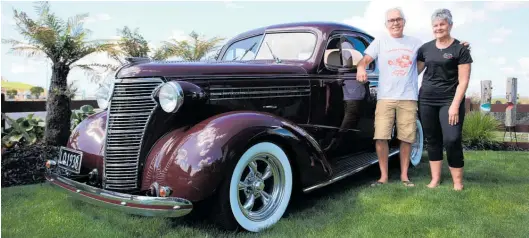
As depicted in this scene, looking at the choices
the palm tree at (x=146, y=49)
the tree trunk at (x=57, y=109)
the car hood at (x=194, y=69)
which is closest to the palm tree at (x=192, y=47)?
the palm tree at (x=146, y=49)

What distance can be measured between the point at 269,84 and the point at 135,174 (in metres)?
1.38

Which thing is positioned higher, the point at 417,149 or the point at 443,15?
the point at 443,15

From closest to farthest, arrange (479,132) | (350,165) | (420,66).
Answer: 1. (350,165)
2. (420,66)
3. (479,132)

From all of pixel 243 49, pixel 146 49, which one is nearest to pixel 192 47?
pixel 146 49

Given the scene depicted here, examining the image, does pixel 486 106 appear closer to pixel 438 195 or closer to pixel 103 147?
pixel 438 195

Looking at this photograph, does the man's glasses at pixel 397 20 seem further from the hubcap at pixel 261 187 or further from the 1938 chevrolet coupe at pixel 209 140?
the hubcap at pixel 261 187

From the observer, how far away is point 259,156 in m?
3.10

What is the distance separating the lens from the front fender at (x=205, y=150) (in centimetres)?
273

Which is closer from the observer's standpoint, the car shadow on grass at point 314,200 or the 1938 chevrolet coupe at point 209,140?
the 1938 chevrolet coupe at point 209,140

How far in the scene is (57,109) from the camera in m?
7.00

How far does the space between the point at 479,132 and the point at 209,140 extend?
7.42 meters

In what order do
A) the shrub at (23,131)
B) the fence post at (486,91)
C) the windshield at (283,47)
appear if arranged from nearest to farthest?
the windshield at (283,47)
the shrub at (23,131)
the fence post at (486,91)

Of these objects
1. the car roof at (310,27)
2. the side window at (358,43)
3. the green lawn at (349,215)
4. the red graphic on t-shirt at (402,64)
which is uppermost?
the car roof at (310,27)

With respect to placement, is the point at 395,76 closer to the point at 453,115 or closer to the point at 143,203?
the point at 453,115
